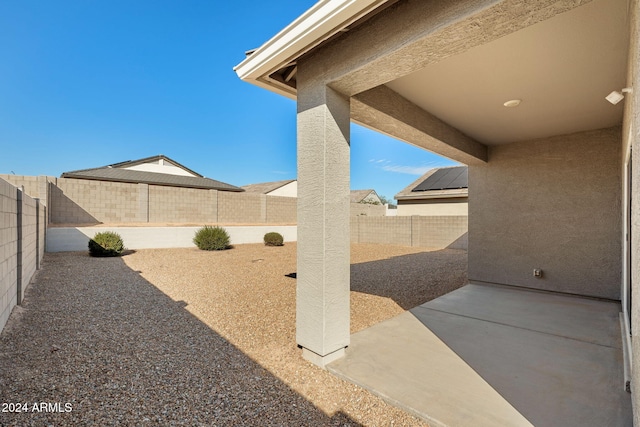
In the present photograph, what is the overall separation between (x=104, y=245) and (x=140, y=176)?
40.3ft

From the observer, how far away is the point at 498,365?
2.91 meters

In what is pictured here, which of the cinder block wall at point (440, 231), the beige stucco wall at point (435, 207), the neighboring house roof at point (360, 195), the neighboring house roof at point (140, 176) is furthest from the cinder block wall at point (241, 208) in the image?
the neighboring house roof at point (360, 195)

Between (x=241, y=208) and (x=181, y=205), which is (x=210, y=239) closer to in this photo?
(x=181, y=205)

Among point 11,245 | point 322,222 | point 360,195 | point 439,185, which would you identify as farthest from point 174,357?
point 360,195

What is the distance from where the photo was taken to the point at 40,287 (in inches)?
223

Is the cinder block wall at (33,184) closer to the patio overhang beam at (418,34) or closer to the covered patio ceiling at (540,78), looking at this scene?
the patio overhang beam at (418,34)

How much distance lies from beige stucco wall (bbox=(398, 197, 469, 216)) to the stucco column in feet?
53.2

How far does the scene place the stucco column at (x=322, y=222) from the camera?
2.87m

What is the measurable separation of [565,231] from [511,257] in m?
1.02

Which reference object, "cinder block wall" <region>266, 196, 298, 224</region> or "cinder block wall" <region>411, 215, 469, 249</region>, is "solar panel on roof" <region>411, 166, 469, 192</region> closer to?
"cinder block wall" <region>411, 215, 469, 249</region>

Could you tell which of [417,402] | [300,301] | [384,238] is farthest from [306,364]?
[384,238]

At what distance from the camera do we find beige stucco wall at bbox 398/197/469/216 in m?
17.5

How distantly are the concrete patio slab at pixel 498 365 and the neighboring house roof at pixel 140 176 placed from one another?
67.2 feet

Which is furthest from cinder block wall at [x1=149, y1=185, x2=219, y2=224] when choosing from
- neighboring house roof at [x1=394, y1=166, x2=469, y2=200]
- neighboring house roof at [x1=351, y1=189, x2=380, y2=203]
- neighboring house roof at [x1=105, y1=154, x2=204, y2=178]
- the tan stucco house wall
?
neighboring house roof at [x1=351, y1=189, x2=380, y2=203]
